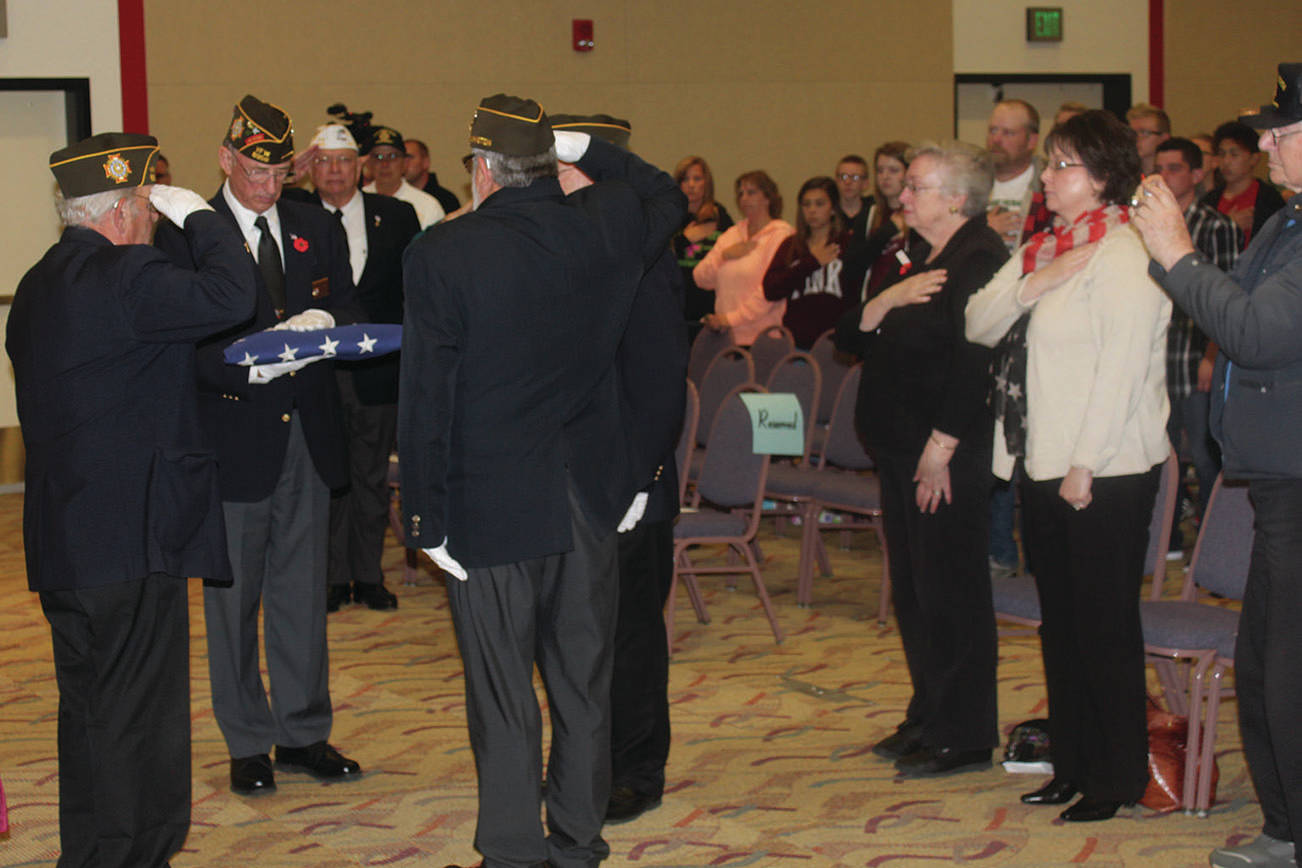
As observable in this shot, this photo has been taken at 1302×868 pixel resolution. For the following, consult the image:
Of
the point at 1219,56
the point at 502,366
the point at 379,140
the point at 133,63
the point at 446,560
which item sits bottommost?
the point at 446,560

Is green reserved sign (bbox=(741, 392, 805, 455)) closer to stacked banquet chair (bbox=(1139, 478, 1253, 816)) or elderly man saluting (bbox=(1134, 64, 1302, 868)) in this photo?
stacked banquet chair (bbox=(1139, 478, 1253, 816))

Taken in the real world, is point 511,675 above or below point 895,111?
below

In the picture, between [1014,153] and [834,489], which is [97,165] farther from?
[1014,153]

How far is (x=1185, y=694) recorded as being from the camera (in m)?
3.99

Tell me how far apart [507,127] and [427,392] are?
55 cm

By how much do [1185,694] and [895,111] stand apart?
773 centimetres

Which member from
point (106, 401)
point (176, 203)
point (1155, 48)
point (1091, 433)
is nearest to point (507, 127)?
point (176, 203)

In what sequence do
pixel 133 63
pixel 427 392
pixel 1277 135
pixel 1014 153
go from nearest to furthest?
pixel 427 392, pixel 1277 135, pixel 1014 153, pixel 133 63

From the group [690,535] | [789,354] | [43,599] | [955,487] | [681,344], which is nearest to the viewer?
[43,599]

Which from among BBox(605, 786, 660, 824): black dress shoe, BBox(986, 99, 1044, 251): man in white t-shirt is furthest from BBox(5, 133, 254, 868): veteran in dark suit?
BBox(986, 99, 1044, 251): man in white t-shirt

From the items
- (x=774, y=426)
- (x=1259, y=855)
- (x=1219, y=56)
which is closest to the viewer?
(x=1259, y=855)

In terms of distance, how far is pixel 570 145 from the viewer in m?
3.08

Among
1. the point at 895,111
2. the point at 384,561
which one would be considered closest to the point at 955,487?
the point at 384,561

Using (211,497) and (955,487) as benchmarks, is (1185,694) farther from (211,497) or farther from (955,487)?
(211,497)
